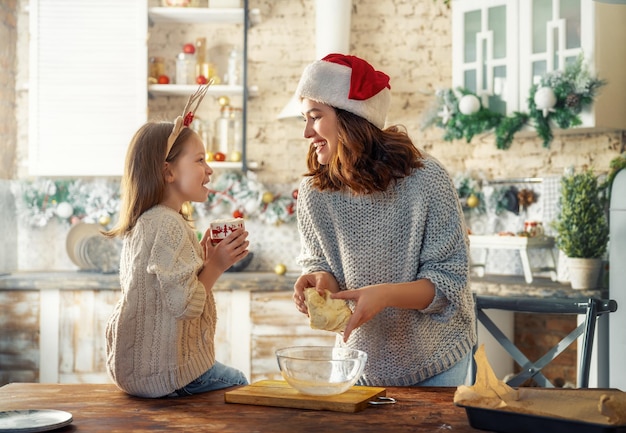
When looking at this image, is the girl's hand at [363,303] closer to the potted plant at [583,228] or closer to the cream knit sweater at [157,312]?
the cream knit sweater at [157,312]

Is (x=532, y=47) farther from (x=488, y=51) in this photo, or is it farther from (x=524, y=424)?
(x=524, y=424)

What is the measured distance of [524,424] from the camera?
1442mm

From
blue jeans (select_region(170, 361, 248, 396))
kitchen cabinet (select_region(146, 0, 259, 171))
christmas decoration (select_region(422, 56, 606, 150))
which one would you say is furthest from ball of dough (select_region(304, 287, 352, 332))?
kitchen cabinet (select_region(146, 0, 259, 171))

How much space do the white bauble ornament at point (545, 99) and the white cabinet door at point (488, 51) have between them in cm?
22

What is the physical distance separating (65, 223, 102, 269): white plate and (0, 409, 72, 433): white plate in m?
3.13

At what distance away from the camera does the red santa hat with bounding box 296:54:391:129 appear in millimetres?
2121

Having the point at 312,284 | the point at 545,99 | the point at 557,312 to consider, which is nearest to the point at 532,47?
the point at 545,99

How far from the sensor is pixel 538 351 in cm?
440

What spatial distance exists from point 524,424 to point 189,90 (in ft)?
11.5

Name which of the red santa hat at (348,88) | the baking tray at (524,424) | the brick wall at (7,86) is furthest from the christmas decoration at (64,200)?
the baking tray at (524,424)

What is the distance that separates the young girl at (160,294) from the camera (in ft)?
6.20

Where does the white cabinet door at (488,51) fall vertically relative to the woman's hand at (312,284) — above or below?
above

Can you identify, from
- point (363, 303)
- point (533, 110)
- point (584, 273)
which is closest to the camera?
point (363, 303)

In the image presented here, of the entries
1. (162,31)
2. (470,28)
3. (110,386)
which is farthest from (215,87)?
(110,386)
